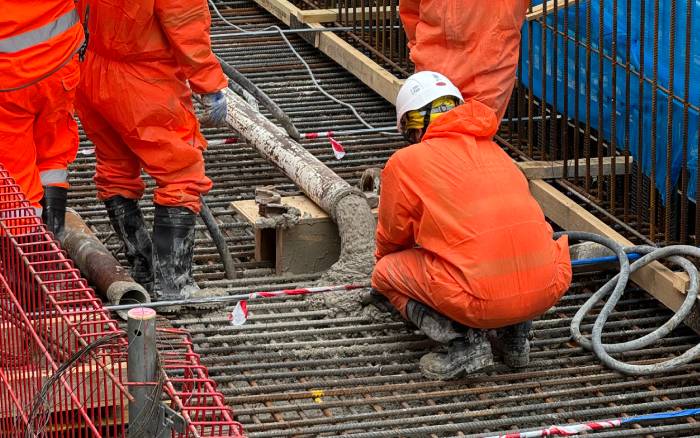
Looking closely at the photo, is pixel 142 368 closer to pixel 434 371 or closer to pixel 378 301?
pixel 434 371

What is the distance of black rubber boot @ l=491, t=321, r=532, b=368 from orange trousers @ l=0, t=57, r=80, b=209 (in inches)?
88.2

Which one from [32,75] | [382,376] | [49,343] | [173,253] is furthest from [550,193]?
Result: [49,343]

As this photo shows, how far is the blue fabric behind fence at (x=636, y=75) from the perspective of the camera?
760 centimetres

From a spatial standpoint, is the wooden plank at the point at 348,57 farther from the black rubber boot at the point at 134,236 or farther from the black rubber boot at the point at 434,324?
the black rubber boot at the point at 434,324

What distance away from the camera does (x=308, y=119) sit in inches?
397

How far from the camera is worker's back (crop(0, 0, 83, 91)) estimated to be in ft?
21.9

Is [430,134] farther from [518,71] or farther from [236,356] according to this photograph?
[518,71]

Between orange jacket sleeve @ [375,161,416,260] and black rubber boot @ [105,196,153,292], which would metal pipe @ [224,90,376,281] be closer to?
orange jacket sleeve @ [375,161,416,260]

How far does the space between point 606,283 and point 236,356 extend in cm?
190

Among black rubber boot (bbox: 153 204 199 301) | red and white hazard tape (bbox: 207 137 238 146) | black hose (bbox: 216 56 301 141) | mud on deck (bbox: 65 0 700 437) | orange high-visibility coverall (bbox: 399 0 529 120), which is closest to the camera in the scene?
mud on deck (bbox: 65 0 700 437)

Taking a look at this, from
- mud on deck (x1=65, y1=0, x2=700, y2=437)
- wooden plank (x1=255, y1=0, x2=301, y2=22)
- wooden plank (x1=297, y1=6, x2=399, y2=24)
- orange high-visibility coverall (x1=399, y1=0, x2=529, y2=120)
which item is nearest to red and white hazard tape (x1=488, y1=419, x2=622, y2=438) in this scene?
mud on deck (x1=65, y1=0, x2=700, y2=437)

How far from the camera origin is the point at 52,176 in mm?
7234

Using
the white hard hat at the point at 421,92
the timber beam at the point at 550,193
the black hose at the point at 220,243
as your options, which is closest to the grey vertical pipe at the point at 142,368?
the white hard hat at the point at 421,92

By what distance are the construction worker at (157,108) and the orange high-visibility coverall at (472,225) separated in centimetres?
114
